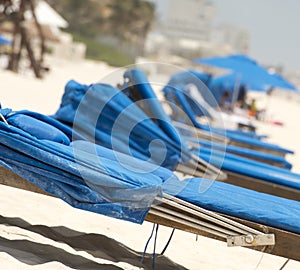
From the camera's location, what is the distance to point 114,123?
508cm

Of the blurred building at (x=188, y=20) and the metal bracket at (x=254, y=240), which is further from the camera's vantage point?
the blurred building at (x=188, y=20)

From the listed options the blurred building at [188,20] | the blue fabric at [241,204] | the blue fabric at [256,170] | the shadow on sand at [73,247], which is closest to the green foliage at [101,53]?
the blue fabric at [256,170]

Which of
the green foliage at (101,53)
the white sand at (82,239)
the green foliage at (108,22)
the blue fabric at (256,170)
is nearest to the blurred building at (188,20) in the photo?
the green foliage at (108,22)

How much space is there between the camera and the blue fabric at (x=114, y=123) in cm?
493

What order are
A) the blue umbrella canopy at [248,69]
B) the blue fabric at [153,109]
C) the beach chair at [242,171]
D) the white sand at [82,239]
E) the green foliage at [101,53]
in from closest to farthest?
the white sand at [82,239] < the beach chair at [242,171] < the blue fabric at [153,109] < the blue umbrella canopy at [248,69] < the green foliage at [101,53]

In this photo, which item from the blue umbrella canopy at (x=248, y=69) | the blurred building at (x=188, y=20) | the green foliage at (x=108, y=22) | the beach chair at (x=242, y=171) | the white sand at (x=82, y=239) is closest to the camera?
the white sand at (x=82, y=239)

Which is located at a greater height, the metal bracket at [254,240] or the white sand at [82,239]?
the metal bracket at [254,240]

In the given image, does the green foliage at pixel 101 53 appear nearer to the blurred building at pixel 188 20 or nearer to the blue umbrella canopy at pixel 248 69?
the blue umbrella canopy at pixel 248 69

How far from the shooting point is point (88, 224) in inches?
161

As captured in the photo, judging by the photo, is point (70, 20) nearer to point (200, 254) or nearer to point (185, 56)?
point (185, 56)

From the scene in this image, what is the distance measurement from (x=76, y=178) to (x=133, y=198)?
29 centimetres

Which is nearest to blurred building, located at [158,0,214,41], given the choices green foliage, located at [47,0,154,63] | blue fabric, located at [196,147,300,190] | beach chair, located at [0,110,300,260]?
green foliage, located at [47,0,154,63]

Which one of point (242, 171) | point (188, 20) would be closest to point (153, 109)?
point (242, 171)

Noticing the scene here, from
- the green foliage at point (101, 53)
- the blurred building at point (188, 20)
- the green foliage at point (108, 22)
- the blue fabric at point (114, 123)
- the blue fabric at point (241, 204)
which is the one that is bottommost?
the blurred building at point (188, 20)
